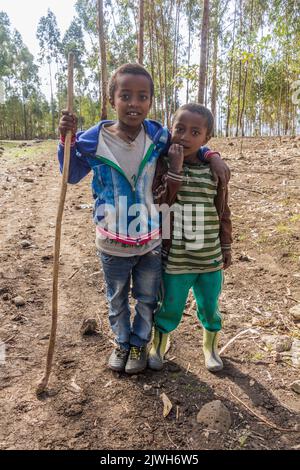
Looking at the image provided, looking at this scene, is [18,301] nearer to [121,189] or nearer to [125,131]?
[121,189]

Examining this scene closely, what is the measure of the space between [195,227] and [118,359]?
101 cm

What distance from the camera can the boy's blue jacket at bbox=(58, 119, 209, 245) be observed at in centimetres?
220

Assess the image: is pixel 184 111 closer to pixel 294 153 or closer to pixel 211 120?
pixel 211 120

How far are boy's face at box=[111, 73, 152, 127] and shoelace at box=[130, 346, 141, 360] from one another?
4.69 ft

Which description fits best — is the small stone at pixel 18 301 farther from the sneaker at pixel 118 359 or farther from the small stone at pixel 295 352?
the small stone at pixel 295 352

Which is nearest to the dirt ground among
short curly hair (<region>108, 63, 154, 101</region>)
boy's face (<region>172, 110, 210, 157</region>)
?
boy's face (<region>172, 110, 210, 157</region>)

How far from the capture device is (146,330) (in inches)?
99.0

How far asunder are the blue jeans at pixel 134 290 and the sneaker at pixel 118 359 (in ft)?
0.12

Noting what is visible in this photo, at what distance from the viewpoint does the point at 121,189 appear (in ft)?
7.27

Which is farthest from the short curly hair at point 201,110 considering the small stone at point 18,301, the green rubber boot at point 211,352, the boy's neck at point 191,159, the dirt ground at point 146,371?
the small stone at point 18,301

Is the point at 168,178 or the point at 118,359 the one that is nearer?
the point at 168,178

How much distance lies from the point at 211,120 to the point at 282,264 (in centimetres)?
227

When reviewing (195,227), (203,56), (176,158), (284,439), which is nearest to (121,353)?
(195,227)
